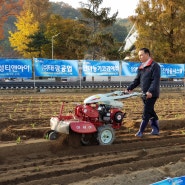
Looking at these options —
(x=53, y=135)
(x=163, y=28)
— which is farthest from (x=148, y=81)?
(x=163, y=28)

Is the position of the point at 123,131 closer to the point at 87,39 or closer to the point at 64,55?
the point at 87,39

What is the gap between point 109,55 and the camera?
36.8 meters

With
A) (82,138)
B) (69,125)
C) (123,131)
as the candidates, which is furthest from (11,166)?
(123,131)

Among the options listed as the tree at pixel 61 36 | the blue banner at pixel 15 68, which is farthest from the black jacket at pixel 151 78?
the tree at pixel 61 36

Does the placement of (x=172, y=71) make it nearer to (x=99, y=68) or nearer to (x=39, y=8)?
(x=99, y=68)

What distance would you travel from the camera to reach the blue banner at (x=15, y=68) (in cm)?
1866

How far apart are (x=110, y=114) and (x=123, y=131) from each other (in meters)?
1.27

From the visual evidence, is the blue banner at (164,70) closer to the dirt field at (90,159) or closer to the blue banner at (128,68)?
the blue banner at (128,68)

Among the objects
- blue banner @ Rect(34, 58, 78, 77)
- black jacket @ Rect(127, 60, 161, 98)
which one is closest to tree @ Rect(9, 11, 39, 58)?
blue banner @ Rect(34, 58, 78, 77)

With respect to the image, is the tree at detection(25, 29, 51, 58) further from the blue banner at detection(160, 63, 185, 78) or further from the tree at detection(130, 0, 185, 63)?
the blue banner at detection(160, 63, 185, 78)

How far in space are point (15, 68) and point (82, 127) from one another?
13436 millimetres

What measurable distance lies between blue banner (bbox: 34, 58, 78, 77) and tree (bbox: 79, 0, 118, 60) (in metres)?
15.3

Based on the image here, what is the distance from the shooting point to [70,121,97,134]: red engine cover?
6.25 m

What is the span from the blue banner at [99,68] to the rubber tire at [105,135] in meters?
14.6
